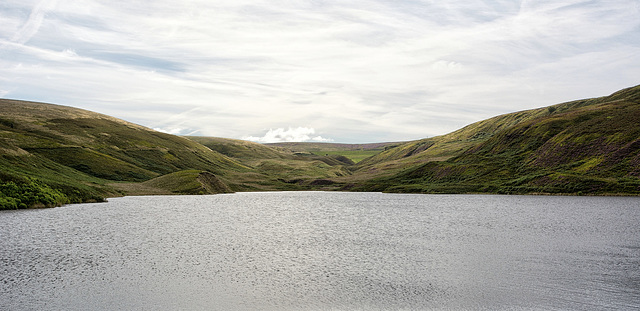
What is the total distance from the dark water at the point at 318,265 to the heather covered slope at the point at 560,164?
7158cm

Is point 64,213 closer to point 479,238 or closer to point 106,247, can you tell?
point 106,247

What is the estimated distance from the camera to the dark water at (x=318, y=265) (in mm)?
26281

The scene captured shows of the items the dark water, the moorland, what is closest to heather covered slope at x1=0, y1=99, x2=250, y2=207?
the moorland

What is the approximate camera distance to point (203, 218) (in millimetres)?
72750

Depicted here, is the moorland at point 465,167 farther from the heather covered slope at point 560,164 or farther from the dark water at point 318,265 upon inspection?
the dark water at point 318,265

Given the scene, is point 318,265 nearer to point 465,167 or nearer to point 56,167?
point 56,167

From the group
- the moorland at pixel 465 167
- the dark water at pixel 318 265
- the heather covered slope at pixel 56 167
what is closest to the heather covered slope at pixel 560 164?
the moorland at pixel 465 167

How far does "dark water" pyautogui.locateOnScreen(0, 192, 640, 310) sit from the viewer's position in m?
26.3

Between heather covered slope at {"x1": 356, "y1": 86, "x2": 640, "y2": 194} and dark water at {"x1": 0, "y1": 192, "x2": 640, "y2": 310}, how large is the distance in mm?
71585

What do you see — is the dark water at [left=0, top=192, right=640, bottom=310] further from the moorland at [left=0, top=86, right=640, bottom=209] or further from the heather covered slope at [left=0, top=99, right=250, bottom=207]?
the moorland at [left=0, top=86, right=640, bottom=209]

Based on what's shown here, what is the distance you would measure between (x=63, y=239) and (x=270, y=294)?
3122cm

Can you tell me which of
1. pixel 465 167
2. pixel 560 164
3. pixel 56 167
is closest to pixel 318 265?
pixel 56 167

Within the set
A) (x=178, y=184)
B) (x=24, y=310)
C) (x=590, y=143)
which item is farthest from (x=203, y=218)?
(x=590, y=143)

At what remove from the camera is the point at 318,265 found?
36531 mm
